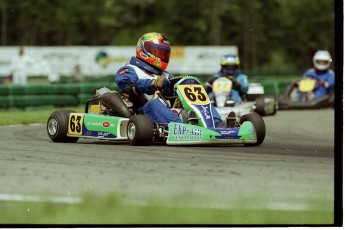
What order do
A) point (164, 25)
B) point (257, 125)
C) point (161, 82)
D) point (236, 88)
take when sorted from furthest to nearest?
point (164, 25), point (236, 88), point (257, 125), point (161, 82)

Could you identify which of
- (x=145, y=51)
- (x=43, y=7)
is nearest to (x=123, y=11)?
(x=43, y=7)

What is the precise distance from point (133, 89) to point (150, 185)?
369 cm

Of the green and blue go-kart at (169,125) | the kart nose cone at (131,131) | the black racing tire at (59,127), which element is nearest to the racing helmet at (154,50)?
the green and blue go-kart at (169,125)

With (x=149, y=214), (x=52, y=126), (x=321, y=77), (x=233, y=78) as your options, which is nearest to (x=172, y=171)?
(x=149, y=214)

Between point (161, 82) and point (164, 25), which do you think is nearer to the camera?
point (161, 82)

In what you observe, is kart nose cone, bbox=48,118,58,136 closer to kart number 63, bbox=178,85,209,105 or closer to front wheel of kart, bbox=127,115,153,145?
front wheel of kart, bbox=127,115,153,145

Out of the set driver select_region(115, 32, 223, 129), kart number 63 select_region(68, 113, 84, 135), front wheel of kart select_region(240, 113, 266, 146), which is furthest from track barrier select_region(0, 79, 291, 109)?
front wheel of kart select_region(240, 113, 266, 146)

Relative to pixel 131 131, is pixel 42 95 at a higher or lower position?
higher

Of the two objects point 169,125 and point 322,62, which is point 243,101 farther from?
point 169,125

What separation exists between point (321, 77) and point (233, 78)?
15.9ft

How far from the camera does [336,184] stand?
18.9ft

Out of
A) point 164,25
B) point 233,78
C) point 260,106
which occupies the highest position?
point 164,25

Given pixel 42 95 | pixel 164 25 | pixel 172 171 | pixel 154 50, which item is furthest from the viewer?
pixel 164 25

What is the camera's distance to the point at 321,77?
20.4m
